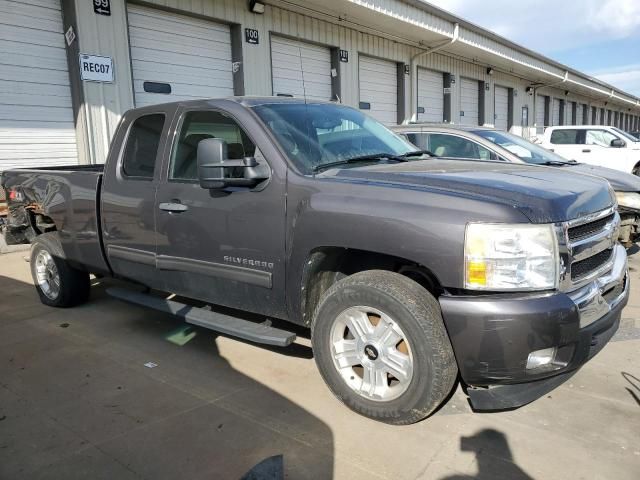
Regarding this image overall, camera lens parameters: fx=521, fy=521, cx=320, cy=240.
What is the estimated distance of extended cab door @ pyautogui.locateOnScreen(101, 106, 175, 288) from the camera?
13.4 feet

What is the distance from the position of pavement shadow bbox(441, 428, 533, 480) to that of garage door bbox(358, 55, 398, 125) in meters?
12.9

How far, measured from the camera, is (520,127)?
84.2 ft

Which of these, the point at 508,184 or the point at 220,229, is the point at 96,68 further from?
the point at 508,184

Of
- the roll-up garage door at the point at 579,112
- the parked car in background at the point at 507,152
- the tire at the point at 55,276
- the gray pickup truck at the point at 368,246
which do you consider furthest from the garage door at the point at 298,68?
the roll-up garage door at the point at 579,112

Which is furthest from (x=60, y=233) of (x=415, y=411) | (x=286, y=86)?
(x=286, y=86)

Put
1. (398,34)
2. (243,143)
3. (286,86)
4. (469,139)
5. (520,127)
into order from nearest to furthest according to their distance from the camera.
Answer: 1. (243,143)
2. (469,139)
3. (286,86)
4. (398,34)
5. (520,127)

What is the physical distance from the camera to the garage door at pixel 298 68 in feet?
40.3

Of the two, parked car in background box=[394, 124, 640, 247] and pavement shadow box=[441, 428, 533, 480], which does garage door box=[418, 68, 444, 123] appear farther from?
pavement shadow box=[441, 428, 533, 480]

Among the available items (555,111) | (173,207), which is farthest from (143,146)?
(555,111)

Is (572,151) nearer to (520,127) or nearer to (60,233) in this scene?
(60,233)

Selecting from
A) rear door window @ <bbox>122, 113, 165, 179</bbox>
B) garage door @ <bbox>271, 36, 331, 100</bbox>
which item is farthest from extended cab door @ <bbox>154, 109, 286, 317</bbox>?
garage door @ <bbox>271, 36, 331, 100</bbox>

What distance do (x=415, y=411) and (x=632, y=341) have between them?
238 cm

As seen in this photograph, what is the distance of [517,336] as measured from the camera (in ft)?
8.20

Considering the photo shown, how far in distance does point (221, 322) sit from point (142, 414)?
78cm
